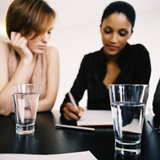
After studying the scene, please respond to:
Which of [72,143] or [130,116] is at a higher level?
[130,116]

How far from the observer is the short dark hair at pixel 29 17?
1267 millimetres

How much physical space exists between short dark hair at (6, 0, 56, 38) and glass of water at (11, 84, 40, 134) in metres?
0.92

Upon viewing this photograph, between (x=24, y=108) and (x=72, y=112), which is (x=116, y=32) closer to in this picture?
(x=72, y=112)

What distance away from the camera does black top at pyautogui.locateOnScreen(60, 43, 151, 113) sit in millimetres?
1362

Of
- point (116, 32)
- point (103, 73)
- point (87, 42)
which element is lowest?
point (103, 73)

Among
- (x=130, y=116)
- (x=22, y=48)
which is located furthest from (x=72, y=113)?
(x=22, y=48)

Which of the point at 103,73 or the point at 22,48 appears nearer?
the point at 22,48

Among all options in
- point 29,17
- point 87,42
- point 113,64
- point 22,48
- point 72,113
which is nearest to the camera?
point 72,113

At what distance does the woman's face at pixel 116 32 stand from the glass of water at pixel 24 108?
1.13 metres

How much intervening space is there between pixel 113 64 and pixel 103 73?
0.15 meters

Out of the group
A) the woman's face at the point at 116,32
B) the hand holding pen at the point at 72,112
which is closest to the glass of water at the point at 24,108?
the hand holding pen at the point at 72,112

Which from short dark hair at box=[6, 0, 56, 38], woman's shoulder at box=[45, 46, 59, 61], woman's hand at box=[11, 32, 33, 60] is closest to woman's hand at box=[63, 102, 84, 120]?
woman's hand at box=[11, 32, 33, 60]

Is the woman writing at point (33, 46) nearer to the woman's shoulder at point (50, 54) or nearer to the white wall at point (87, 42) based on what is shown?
the woman's shoulder at point (50, 54)

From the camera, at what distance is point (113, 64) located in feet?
4.90
